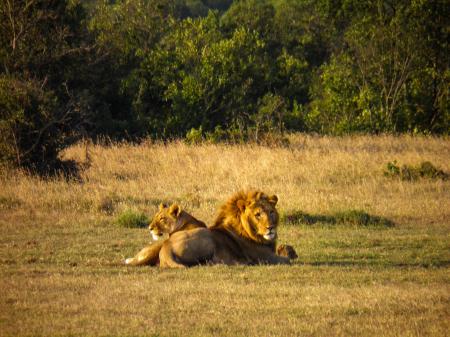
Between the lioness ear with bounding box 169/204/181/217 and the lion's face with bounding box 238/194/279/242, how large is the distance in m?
0.70

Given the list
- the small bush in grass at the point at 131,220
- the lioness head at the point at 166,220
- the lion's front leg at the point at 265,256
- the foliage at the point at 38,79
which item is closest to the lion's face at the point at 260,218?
the lion's front leg at the point at 265,256

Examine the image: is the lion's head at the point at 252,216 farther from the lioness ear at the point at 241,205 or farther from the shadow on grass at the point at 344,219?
the shadow on grass at the point at 344,219

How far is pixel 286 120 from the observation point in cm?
2828

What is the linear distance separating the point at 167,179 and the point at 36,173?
2.52m

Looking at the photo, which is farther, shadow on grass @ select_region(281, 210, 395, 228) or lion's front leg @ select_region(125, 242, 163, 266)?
shadow on grass @ select_region(281, 210, 395, 228)

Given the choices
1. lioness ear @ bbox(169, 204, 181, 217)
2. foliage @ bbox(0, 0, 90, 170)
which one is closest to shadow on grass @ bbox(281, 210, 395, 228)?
lioness ear @ bbox(169, 204, 181, 217)

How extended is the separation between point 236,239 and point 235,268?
46 centimetres

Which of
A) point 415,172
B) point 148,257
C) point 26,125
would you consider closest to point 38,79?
point 26,125

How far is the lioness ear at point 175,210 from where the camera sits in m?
9.70

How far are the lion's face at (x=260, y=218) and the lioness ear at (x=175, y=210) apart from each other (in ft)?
2.29

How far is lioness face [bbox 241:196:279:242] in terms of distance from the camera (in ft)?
30.8

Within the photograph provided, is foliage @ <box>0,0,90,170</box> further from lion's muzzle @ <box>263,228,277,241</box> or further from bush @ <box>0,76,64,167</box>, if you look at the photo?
lion's muzzle @ <box>263,228,277,241</box>

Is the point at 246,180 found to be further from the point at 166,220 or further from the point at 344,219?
the point at 166,220

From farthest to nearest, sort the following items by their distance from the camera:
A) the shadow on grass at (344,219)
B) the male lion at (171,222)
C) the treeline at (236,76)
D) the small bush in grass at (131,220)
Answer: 1. the treeline at (236,76)
2. the shadow on grass at (344,219)
3. the small bush in grass at (131,220)
4. the male lion at (171,222)
